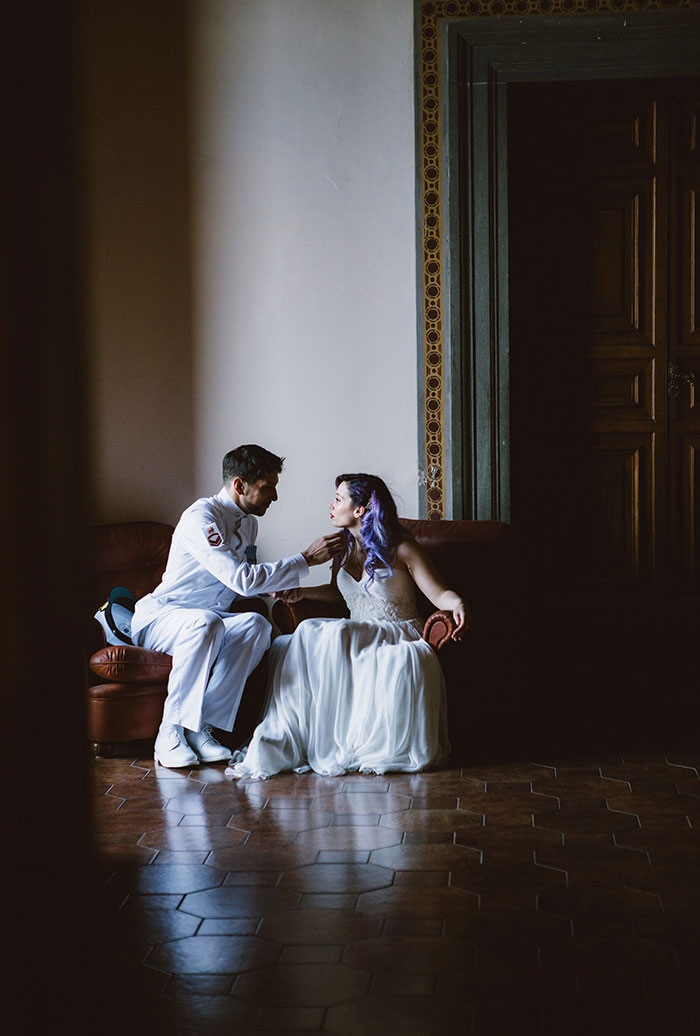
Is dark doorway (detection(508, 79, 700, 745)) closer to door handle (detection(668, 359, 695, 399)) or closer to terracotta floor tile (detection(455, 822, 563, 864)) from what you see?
door handle (detection(668, 359, 695, 399))

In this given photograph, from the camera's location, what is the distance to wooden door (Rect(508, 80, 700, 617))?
5223mm

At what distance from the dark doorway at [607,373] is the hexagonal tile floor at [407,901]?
145 centimetres

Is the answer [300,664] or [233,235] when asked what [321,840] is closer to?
[300,664]

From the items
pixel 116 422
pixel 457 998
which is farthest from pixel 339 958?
pixel 116 422

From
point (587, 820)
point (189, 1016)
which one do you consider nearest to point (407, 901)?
point (189, 1016)

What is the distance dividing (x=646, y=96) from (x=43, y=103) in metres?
5.00

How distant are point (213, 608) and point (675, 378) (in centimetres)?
255

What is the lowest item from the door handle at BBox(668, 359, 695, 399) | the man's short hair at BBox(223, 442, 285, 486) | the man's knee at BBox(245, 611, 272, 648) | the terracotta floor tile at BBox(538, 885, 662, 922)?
the terracotta floor tile at BBox(538, 885, 662, 922)

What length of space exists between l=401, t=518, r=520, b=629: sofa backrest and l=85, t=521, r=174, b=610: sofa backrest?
1.24m

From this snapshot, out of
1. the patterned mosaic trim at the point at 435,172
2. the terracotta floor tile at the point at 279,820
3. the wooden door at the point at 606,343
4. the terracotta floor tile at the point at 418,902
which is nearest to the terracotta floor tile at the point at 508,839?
the terracotta floor tile at the point at 418,902

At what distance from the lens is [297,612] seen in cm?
448

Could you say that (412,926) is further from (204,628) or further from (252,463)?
(252,463)

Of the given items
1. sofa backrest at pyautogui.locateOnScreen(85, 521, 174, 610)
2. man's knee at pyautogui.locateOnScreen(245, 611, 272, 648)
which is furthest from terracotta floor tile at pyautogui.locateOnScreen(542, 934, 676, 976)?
sofa backrest at pyautogui.locateOnScreen(85, 521, 174, 610)

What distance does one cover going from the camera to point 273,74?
5.10 metres
